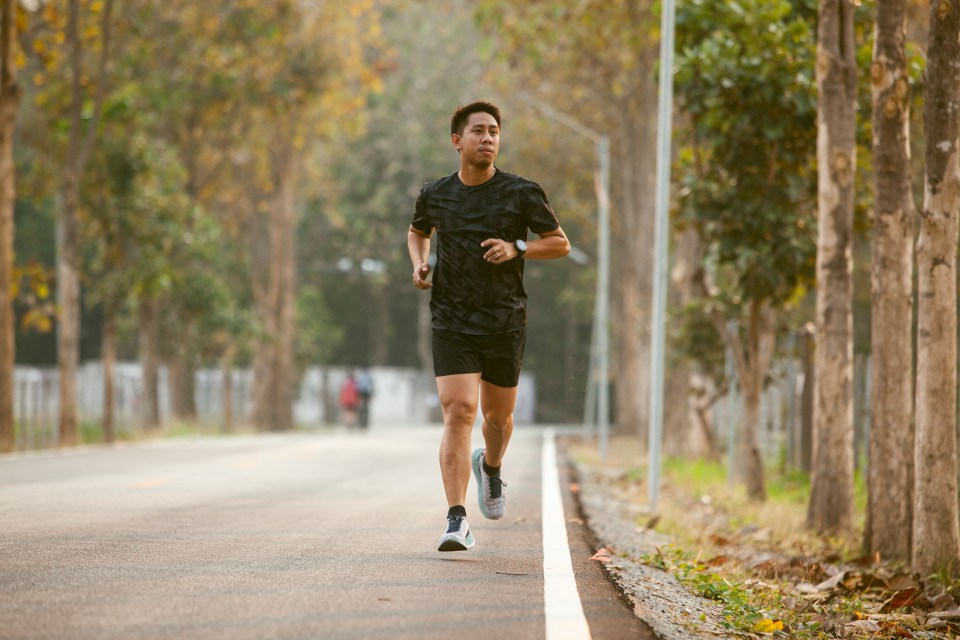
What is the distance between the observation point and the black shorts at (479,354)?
7.65 m

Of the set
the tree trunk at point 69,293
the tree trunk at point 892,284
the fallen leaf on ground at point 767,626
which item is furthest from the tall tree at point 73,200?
the fallen leaf on ground at point 767,626

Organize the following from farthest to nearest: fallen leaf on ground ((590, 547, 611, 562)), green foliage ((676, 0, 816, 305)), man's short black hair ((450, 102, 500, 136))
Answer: green foliage ((676, 0, 816, 305))
fallen leaf on ground ((590, 547, 611, 562))
man's short black hair ((450, 102, 500, 136))

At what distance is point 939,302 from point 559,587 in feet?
14.2

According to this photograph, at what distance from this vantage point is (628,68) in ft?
95.8

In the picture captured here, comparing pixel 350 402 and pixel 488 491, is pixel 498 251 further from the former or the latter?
pixel 350 402

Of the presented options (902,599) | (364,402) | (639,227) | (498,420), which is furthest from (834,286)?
(364,402)

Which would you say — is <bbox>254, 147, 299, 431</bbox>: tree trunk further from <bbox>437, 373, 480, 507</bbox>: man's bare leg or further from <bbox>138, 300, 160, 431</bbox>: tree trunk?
<bbox>437, 373, 480, 507</bbox>: man's bare leg

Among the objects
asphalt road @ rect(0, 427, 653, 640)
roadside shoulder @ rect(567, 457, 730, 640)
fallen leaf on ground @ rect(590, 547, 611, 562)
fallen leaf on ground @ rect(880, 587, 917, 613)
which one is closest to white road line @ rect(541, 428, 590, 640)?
asphalt road @ rect(0, 427, 653, 640)

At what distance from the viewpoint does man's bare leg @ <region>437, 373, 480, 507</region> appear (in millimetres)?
7621

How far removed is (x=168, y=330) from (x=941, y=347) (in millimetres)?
28211

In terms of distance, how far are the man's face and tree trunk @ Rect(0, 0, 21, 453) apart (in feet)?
48.4

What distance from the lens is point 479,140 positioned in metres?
7.61

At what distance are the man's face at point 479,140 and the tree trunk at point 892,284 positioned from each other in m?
4.51

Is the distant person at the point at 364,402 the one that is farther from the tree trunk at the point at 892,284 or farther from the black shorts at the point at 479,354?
the black shorts at the point at 479,354
